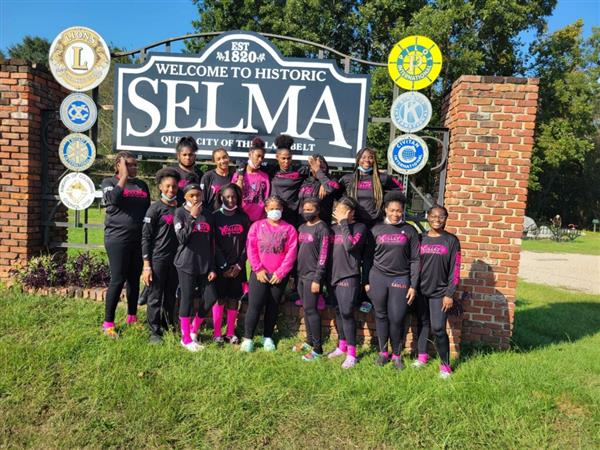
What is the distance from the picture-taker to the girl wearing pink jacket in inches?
154

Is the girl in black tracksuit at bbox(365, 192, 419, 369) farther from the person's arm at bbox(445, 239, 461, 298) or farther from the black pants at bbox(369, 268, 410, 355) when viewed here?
the person's arm at bbox(445, 239, 461, 298)

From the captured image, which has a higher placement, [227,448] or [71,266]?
[71,266]

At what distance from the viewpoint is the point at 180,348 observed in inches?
149

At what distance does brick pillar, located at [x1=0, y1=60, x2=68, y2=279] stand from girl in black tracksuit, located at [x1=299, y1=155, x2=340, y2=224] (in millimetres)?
3453

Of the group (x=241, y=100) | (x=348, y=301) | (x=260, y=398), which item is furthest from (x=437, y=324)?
(x=241, y=100)

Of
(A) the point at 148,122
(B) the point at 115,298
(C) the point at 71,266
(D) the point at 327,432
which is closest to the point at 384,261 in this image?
(D) the point at 327,432

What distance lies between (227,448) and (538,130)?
24.2m

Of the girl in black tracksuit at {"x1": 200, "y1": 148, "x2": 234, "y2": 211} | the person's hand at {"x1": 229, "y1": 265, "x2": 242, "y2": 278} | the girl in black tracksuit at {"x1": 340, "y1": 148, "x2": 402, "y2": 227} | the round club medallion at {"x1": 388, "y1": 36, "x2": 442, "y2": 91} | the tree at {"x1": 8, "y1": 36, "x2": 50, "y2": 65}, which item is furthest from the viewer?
the tree at {"x1": 8, "y1": 36, "x2": 50, "y2": 65}

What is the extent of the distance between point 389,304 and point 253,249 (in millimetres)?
1420

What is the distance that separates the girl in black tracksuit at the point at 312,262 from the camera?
3852 mm

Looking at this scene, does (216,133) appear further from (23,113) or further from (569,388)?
(569,388)

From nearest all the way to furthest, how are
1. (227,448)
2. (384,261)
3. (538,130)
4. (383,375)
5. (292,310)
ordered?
(227,448) < (383,375) < (384,261) < (292,310) < (538,130)

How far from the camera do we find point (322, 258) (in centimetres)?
383

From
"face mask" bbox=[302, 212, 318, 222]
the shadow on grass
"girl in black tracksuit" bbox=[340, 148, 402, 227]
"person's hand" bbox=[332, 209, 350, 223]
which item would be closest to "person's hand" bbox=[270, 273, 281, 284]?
"face mask" bbox=[302, 212, 318, 222]
